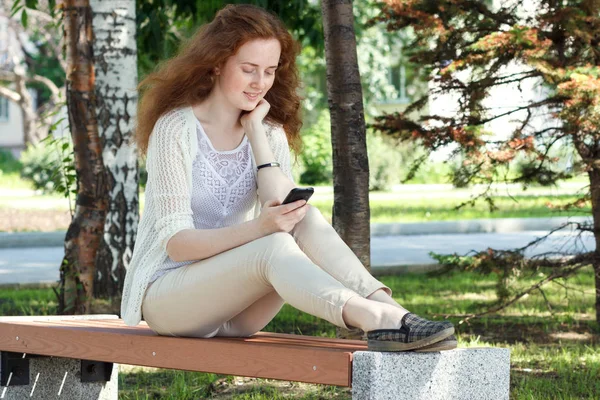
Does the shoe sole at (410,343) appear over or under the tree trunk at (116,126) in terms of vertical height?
under

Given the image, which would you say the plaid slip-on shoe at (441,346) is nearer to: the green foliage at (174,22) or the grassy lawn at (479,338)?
the grassy lawn at (479,338)

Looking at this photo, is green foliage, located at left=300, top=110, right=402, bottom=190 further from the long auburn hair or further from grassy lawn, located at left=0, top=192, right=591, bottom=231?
the long auburn hair

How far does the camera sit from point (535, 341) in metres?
5.89

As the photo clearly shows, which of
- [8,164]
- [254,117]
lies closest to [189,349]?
[254,117]

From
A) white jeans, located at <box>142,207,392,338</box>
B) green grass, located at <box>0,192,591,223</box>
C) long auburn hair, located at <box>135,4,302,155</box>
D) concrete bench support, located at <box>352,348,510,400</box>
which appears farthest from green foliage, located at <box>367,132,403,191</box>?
concrete bench support, located at <box>352,348,510,400</box>

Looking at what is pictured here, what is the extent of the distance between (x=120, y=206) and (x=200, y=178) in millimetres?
3662

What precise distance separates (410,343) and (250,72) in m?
1.28

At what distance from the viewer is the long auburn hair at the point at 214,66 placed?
3607 millimetres

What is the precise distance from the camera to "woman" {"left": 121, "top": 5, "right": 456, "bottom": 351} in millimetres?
3203

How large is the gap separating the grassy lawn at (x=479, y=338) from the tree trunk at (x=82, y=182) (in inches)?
26.0

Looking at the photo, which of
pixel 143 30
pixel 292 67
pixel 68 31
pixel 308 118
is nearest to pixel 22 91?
pixel 308 118

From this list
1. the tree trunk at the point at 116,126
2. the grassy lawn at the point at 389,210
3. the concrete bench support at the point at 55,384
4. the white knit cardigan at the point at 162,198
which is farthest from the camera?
the grassy lawn at the point at 389,210

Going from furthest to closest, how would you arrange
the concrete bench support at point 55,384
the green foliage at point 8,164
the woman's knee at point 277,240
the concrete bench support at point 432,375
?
the green foliage at point 8,164
the concrete bench support at point 55,384
the woman's knee at point 277,240
the concrete bench support at point 432,375

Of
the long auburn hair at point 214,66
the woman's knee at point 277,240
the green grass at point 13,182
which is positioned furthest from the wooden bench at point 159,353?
the green grass at point 13,182
